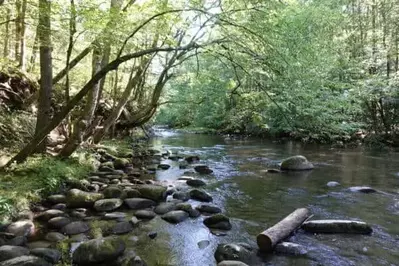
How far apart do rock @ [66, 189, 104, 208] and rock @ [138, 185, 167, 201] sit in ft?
3.34

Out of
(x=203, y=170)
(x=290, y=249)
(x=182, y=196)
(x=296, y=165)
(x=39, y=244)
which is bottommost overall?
(x=39, y=244)

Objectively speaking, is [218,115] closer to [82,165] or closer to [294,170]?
[294,170]

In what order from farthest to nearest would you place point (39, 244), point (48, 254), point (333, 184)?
point (333, 184) < point (39, 244) < point (48, 254)

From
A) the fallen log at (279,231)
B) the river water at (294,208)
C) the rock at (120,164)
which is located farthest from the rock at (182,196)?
the rock at (120,164)

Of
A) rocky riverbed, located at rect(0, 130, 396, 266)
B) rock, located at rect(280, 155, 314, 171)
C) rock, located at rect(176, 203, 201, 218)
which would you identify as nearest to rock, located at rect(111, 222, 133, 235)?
rocky riverbed, located at rect(0, 130, 396, 266)

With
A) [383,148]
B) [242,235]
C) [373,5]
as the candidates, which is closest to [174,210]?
[242,235]

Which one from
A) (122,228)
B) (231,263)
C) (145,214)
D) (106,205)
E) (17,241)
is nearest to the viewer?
(231,263)

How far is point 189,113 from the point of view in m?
43.1

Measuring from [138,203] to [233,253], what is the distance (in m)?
2.89

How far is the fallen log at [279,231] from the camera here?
493 cm

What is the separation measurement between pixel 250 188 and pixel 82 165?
454 cm

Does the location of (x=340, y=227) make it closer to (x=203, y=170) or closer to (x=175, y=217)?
(x=175, y=217)

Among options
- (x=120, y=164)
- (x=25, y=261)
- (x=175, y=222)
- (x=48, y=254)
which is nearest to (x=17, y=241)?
(x=48, y=254)

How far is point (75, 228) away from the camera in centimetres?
553
